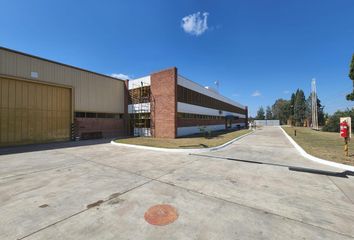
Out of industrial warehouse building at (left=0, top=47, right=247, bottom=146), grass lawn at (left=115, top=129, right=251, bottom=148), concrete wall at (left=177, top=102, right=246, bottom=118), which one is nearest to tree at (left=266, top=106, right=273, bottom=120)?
concrete wall at (left=177, top=102, right=246, bottom=118)

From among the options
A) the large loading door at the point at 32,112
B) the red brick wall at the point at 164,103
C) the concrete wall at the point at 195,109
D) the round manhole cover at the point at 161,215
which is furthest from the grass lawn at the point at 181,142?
the round manhole cover at the point at 161,215

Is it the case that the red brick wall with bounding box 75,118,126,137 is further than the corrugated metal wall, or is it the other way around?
the red brick wall with bounding box 75,118,126,137

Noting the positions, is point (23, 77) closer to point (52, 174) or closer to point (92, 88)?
point (92, 88)

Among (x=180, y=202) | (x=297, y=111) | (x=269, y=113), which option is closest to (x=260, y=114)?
(x=269, y=113)

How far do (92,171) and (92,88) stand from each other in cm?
1677

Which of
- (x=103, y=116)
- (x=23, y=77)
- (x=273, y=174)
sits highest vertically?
(x=23, y=77)

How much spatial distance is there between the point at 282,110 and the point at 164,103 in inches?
3704

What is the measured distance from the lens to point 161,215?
3605mm

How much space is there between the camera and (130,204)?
13.5 ft

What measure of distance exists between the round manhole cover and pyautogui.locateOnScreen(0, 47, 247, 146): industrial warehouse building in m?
15.0

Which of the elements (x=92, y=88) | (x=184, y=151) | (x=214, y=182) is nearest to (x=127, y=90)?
(x=92, y=88)

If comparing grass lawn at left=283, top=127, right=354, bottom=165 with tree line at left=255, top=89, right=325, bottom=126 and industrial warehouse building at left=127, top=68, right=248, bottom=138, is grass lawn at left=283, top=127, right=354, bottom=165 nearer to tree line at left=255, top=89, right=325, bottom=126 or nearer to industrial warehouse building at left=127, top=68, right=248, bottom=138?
industrial warehouse building at left=127, top=68, right=248, bottom=138

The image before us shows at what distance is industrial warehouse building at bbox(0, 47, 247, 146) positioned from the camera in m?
15.0

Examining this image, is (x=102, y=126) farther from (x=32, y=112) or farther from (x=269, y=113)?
(x=269, y=113)
